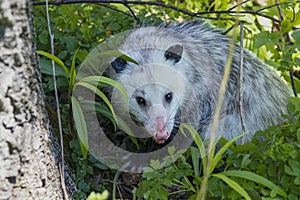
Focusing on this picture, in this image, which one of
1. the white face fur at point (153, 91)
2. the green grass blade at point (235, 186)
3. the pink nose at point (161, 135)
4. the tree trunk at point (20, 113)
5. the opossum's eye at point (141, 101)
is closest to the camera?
the tree trunk at point (20, 113)

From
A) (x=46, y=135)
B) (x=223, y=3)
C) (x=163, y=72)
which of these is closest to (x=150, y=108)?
(x=163, y=72)

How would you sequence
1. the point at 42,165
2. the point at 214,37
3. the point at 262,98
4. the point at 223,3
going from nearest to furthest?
the point at 42,165
the point at 262,98
the point at 214,37
the point at 223,3

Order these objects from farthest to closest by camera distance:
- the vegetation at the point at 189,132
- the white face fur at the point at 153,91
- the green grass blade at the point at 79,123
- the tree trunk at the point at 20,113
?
the white face fur at the point at 153,91, the green grass blade at the point at 79,123, the vegetation at the point at 189,132, the tree trunk at the point at 20,113

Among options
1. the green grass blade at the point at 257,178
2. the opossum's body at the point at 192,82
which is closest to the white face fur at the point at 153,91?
the opossum's body at the point at 192,82

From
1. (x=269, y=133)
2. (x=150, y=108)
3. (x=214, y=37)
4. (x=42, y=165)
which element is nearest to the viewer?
(x=42, y=165)

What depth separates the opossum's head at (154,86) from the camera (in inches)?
118

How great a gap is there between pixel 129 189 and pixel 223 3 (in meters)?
1.60

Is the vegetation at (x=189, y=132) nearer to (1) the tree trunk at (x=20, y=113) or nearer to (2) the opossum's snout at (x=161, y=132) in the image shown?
(2) the opossum's snout at (x=161, y=132)

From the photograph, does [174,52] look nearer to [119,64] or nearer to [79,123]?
[119,64]

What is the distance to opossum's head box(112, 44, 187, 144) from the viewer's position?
2.99 metres

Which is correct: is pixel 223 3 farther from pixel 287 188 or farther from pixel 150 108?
pixel 287 188

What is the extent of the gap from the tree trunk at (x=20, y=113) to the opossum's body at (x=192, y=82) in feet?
3.25

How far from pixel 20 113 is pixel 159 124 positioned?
1.07m

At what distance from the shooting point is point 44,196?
2.12 metres
